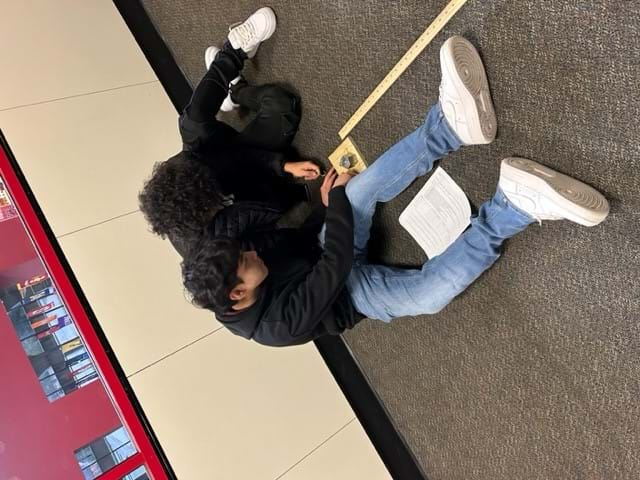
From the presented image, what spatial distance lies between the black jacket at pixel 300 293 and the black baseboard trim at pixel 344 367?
0.56 m

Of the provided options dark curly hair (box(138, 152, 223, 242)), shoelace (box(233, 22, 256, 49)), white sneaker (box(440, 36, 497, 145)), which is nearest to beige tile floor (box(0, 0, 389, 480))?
dark curly hair (box(138, 152, 223, 242))

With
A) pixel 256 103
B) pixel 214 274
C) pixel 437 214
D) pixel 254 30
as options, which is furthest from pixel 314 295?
pixel 254 30

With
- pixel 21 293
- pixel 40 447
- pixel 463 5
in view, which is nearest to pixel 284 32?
pixel 463 5

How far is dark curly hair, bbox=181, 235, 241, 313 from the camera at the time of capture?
3.95 feet

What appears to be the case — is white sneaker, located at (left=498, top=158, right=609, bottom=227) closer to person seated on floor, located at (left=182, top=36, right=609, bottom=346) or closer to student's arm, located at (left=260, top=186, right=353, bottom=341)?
person seated on floor, located at (left=182, top=36, right=609, bottom=346)

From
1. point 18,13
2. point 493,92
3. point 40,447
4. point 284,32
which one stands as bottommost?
point 40,447

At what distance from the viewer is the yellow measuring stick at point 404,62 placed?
1.24 m

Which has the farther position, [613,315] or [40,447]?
[40,447]

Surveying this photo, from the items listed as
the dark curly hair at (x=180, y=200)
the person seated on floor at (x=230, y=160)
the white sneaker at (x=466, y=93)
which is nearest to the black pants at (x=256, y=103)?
the person seated on floor at (x=230, y=160)

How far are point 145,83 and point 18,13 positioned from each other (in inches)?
20.2

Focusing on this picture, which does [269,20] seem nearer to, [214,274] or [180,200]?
[180,200]

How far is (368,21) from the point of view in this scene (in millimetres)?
1423

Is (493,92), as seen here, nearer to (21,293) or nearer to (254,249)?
(254,249)

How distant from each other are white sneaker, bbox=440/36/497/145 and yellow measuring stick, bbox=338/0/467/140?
0.33ft
